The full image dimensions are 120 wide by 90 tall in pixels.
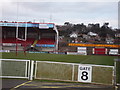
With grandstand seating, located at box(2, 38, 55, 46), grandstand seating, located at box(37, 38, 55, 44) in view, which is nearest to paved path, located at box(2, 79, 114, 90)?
grandstand seating, located at box(2, 38, 55, 46)

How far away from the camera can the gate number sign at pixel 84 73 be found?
20.0 ft

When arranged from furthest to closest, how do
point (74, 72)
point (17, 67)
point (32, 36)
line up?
point (32, 36), point (17, 67), point (74, 72)

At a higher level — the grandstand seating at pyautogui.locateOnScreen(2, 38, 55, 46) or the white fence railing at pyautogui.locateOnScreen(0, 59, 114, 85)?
the grandstand seating at pyautogui.locateOnScreen(2, 38, 55, 46)

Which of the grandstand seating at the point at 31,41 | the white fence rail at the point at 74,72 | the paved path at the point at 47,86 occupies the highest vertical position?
the grandstand seating at the point at 31,41

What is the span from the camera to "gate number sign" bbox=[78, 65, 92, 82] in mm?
6109

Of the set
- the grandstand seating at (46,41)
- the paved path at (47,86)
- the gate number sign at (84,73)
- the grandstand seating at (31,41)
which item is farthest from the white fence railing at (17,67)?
the grandstand seating at (46,41)

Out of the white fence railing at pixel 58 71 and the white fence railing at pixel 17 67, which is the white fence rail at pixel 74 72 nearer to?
the white fence railing at pixel 58 71

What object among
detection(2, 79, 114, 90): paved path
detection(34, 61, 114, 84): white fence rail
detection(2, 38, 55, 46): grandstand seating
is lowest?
detection(2, 79, 114, 90): paved path

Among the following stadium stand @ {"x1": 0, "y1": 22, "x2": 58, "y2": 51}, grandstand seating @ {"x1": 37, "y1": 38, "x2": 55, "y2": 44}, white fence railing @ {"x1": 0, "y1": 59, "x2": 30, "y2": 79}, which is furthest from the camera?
grandstand seating @ {"x1": 37, "y1": 38, "x2": 55, "y2": 44}

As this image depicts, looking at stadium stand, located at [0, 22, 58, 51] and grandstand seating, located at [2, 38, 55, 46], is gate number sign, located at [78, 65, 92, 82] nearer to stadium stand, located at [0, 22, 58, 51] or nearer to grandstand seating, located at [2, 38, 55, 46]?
stadium stand, located at [0, 22, 58, 51]

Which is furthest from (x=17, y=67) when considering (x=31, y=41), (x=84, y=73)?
(x=31, y=41)

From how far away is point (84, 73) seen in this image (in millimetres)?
6145

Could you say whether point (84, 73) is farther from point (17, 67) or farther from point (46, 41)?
point (46, 41)

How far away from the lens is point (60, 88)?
5652 mm
